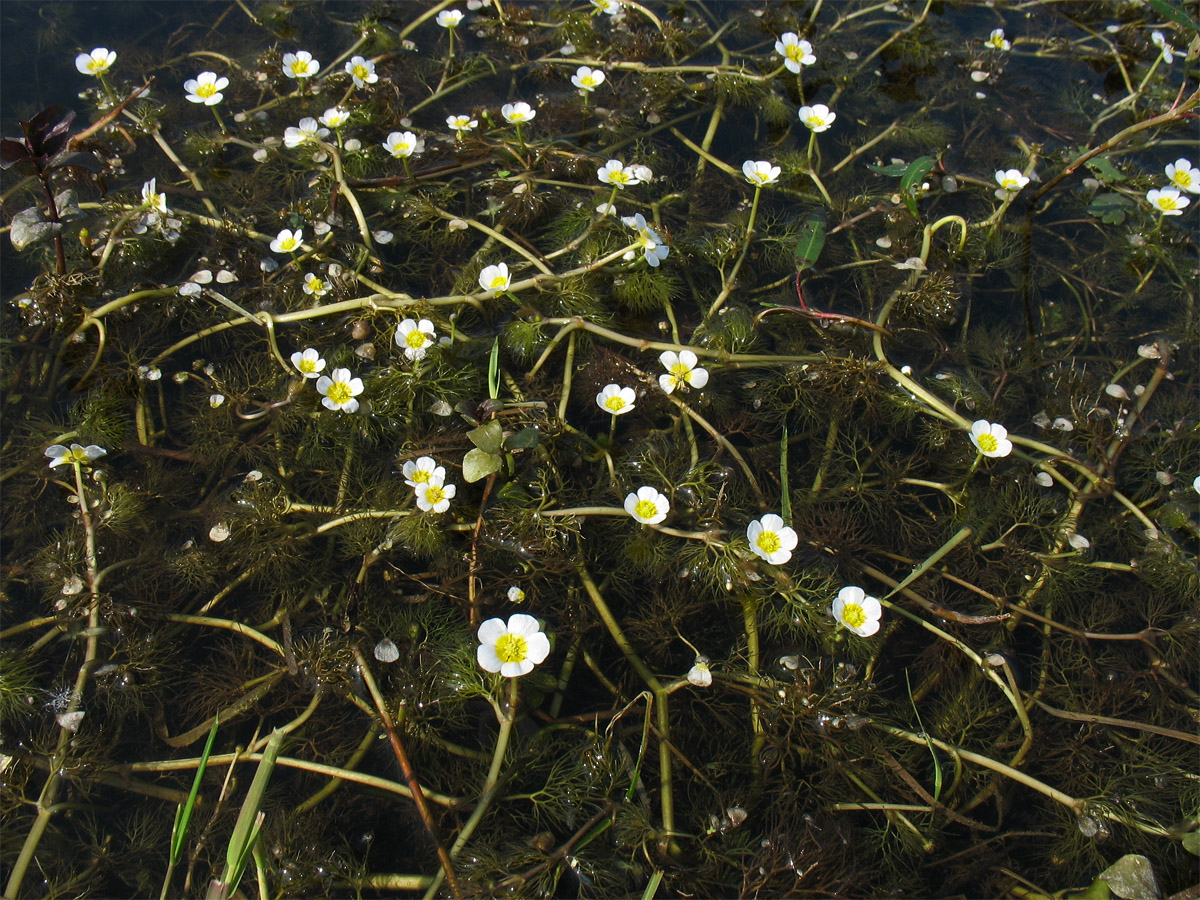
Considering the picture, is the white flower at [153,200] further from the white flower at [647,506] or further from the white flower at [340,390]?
the white flower at [647,506]

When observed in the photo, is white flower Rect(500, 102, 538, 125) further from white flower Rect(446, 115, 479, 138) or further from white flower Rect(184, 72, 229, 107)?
white flower Rect(184, 72, 229, 107)

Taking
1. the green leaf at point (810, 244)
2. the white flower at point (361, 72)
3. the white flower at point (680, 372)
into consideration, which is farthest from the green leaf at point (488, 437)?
the white flower at point (361, 72)

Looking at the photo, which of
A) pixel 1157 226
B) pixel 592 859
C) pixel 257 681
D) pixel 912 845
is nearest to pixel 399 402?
pixel 257 681

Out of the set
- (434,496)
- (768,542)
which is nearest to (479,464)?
(434,496)

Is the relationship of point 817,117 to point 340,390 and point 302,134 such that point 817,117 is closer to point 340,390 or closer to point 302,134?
point 302,134

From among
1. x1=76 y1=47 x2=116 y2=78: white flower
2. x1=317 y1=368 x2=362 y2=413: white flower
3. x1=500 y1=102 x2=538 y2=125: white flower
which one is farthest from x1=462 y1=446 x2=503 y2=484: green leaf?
x1=76 y1=47 x2=116 y2=78: white flower

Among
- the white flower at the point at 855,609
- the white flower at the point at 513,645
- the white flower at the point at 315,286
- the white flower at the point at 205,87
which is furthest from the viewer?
the white flower at the point at 205,87

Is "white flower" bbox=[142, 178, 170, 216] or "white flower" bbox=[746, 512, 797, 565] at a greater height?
"white flower" bbox=[142, 178, 170, 216]

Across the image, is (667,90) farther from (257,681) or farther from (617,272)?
(257,681)
